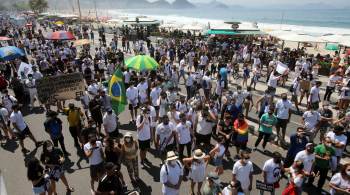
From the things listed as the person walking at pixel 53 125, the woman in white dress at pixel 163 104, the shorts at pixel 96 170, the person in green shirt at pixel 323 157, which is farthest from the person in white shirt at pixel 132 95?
the person in green shirt at pixel 323 157

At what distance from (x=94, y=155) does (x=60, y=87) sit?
460cm

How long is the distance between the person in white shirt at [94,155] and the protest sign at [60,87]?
14.0 ft

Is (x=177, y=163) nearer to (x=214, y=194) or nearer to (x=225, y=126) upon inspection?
(x=214, y=194)

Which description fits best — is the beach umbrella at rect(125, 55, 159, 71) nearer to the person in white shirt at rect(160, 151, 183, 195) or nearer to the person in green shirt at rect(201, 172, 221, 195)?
the person in white shirt at rect(160, 151, 183, 195)

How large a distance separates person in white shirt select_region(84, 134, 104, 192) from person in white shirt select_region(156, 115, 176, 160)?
1707 mm

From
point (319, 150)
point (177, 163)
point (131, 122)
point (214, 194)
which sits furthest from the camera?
point (131, 122)

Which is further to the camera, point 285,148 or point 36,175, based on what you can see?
point 285,148

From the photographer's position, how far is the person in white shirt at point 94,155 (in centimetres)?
693

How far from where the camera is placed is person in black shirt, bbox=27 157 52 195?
614 cm

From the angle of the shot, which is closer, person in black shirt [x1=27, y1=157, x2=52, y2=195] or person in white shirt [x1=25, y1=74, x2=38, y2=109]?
person in black shirt [x1=27, y1=157, x2=52, y2=195]

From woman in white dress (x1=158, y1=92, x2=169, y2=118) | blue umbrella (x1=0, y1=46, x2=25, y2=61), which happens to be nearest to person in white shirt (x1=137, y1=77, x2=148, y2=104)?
woman in white dress (x1=158, y1=92, x2=169, y2=118)

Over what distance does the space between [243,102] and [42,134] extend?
7.82 m

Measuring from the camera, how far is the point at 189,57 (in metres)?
20.2

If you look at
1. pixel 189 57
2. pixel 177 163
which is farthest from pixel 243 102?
pixel 189 57
